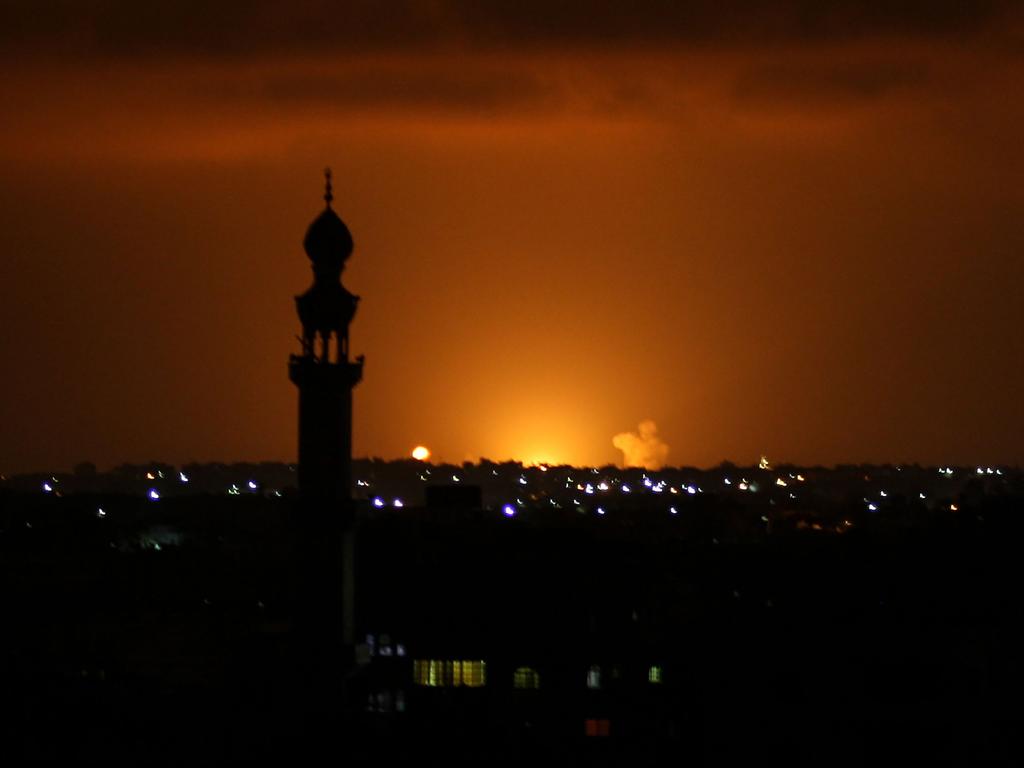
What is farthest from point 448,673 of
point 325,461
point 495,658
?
point 325,461

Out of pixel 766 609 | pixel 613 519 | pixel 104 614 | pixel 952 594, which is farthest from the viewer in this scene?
pixel 613 519

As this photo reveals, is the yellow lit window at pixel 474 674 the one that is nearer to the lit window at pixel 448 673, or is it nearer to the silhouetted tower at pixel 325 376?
the lit window at pixel 448 673

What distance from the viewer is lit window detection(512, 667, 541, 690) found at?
39969mm

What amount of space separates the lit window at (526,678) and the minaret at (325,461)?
5.71 metres

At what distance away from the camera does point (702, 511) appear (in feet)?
519

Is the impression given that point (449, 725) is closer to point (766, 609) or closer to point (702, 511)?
point (766, 609)

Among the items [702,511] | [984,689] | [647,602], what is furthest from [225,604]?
[702,511]

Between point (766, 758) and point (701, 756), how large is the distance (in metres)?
1.06

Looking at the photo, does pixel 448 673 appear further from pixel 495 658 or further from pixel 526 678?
pixel 526 678

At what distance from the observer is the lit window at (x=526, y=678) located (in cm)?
3997

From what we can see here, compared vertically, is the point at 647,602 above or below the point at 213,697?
above

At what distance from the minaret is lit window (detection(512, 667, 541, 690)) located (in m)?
5.71

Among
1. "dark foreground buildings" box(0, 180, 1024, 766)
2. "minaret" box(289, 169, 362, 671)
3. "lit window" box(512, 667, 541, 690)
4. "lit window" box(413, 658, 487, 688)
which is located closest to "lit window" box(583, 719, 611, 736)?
"dark foreground buildings" box(0, 180, 1024, 766)

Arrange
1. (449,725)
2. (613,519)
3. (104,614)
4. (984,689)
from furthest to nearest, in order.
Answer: (613,519)
(104,614)
(984,689)
(449,725)
